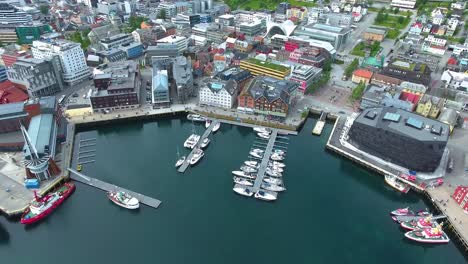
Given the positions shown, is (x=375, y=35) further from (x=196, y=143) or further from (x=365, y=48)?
(x=196, y=143)

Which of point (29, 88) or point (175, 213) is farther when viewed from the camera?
point (29, 88)

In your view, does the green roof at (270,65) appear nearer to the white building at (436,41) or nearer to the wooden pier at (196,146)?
the wooden pier at (196,146)

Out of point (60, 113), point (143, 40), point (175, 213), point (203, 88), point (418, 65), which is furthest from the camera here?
point (143, 40)

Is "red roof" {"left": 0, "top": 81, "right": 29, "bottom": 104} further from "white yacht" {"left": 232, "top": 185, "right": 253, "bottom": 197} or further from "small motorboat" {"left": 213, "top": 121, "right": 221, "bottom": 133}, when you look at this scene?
"white yacht" {"left": 232, "top": 185, "right": 253, "bottom": 197}

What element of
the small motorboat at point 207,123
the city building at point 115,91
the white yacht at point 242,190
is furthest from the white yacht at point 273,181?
the city building at point 115,91

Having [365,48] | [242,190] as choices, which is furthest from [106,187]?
[365,48]

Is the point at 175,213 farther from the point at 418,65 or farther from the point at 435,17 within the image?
the point at 435,17

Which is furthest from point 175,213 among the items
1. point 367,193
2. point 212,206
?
point 367,193
